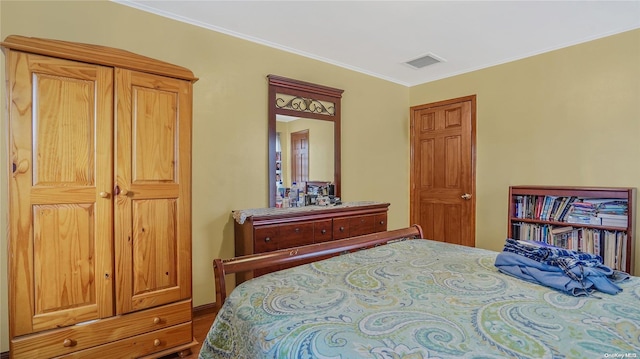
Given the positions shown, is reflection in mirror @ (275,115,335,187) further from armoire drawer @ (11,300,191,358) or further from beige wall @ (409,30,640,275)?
beige wall @ (409,30,640,275)

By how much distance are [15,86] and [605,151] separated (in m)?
4.39

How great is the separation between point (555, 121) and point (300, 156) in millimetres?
2649

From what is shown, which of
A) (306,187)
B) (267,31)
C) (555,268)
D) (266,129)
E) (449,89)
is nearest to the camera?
(555,268)

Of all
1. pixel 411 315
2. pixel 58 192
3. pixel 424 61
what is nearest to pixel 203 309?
pixel 58 192

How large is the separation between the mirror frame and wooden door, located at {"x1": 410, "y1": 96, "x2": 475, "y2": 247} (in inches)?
53.5

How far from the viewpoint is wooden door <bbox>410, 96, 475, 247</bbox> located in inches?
153

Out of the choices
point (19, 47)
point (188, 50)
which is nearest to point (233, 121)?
point (188, 50)

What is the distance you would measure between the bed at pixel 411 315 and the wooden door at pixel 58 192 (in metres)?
0.95

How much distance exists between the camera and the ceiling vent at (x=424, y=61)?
137 inches

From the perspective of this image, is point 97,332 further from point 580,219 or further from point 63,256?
point 580,219

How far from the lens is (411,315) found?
105cm

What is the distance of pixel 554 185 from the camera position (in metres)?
3.23

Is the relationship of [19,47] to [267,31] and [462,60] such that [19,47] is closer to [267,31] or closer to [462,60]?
[267,31]

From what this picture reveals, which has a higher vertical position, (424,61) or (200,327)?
(424,61)
